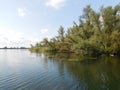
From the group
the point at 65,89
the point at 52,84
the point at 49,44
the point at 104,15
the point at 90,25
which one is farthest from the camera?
the point at 49,44

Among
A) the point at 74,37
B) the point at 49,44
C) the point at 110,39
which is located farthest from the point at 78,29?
the point at 49,44

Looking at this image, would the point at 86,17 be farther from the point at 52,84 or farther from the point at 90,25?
the point at 52,84

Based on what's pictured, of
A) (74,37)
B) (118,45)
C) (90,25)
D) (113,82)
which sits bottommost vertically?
(113,82)

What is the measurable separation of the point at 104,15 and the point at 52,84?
4775cm

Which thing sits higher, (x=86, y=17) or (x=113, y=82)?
(x=86, y=17)

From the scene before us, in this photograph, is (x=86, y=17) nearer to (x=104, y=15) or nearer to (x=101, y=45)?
(x=104, y=15)

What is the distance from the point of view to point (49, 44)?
3895 inches

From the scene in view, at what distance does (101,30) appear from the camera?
62.0 m

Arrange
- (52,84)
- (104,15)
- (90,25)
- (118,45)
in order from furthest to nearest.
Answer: (90,25)
(104,15)
(118,45)
(52,84)

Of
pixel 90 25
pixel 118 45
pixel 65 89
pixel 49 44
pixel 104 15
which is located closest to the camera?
pixel 65 89

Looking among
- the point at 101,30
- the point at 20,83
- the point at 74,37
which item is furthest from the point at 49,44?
the point at 20,83

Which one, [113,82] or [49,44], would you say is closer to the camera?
[113,82]

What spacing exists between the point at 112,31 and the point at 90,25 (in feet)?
30.9

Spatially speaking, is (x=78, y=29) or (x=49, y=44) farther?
(x=49, y=44)
